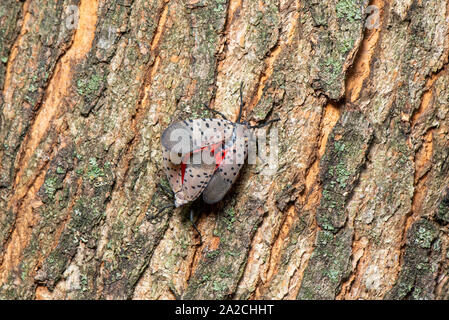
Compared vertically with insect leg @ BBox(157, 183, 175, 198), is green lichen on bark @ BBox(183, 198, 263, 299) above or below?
below

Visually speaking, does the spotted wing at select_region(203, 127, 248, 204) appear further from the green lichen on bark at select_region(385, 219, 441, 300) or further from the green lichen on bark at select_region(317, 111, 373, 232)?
the green lichen on bark at select_region(385, 219, 441, 300)

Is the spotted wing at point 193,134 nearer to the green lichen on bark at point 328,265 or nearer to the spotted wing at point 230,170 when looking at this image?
the spotted wing at point 230,170

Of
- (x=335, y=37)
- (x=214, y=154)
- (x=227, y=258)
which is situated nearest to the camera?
(x=335, y=37)

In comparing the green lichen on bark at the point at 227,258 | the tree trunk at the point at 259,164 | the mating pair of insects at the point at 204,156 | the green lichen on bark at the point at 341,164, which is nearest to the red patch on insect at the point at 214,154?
the mating pair of insects at the point at 204,156

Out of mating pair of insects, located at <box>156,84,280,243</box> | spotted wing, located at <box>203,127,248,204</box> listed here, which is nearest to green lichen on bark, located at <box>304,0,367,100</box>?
mating pair of insects, located at <box>156,84,280,243</box>

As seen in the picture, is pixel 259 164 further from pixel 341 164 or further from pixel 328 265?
pixel 328 265

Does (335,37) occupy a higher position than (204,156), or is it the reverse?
(335,37)

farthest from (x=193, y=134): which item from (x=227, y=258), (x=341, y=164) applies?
(x=341, y=164)
